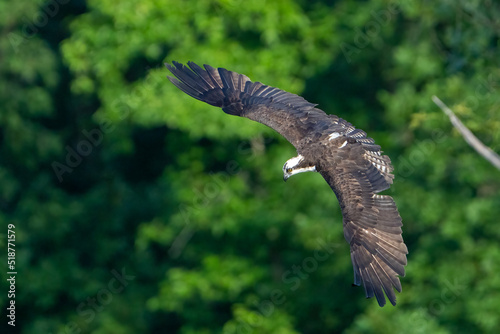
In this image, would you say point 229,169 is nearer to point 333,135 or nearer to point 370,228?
point 333,135

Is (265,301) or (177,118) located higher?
(177,118)

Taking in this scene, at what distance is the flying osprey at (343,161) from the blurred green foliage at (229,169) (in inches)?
129

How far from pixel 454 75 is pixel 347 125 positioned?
510 centimetres

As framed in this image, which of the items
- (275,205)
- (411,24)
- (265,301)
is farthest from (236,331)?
(411,24)

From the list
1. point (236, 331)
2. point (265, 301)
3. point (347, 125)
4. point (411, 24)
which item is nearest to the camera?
point (347, 125)

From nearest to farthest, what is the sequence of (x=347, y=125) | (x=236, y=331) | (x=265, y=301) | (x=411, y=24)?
(x=347, y=125)
(x=236, y=331)
(x=265, y=301)
(x=411, y=24)

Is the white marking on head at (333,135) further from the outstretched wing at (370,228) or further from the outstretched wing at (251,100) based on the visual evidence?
the outstretched wing at (370,228)

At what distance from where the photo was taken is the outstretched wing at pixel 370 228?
855cm

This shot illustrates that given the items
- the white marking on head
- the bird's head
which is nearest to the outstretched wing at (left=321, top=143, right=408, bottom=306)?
the bird's head

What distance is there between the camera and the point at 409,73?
16000 millimetres

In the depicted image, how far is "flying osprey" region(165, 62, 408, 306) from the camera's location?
8664 millimetres

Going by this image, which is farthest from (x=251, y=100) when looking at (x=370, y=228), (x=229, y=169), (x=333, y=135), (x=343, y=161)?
(x=229, y=169)

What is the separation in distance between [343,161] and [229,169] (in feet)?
22.5

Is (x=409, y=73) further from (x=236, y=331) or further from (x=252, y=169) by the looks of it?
(x=236, y=331)
